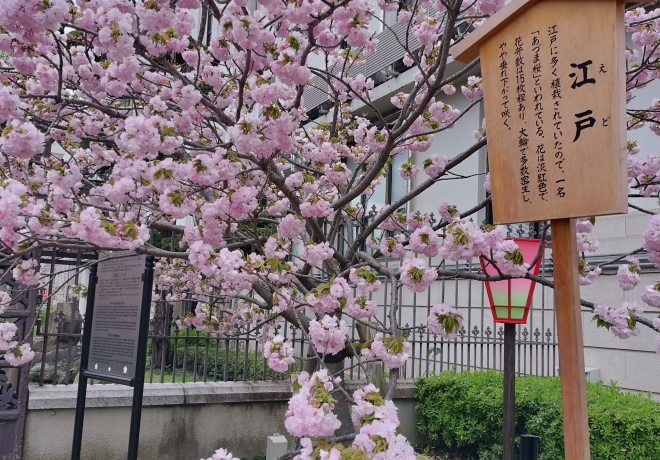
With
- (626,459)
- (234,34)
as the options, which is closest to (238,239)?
(234,34)

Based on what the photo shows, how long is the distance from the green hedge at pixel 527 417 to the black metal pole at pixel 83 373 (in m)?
3.50

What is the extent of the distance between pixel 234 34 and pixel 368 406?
91.3 inches

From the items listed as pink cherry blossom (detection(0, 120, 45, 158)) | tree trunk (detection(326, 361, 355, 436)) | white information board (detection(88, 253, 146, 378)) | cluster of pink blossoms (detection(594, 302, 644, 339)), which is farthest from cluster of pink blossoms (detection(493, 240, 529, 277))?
pink cherry blossom (detection(0, 120, 45, 158))

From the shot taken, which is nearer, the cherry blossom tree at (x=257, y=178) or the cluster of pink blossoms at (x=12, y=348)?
the cherry blossom tree at (x=257, y=178)

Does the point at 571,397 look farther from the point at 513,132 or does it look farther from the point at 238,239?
the point at 238,239

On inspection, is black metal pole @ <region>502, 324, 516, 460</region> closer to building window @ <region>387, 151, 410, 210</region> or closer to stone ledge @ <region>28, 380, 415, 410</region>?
stone ledge @ <region>28, 380, 415, 410</region>

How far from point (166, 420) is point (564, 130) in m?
4.47

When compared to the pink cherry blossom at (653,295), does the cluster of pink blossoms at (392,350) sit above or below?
below

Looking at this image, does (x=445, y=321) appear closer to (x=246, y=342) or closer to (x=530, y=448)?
(x=530, y=448)

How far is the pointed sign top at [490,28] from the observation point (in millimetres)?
2451

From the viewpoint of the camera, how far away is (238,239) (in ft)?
15.0

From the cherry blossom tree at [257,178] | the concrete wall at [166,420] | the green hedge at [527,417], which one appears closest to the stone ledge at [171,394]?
the concrete wall at [166,420]

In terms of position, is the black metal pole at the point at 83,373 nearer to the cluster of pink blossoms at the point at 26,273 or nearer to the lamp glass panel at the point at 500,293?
the cluster of pink blossoms at the point at 26,273

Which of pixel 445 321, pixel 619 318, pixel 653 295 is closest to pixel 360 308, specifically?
pixel 445 321
